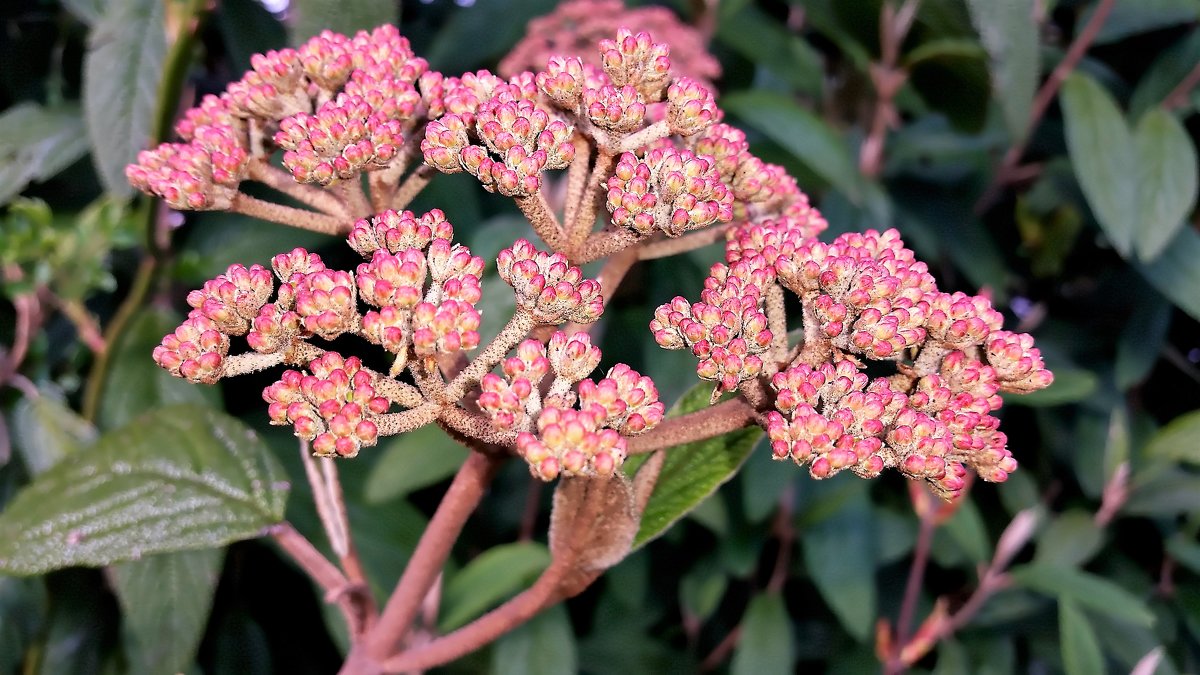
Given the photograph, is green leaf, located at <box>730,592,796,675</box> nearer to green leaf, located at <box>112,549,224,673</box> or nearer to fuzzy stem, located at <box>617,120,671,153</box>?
green leaf, located at <box>112,549,224,673</box>

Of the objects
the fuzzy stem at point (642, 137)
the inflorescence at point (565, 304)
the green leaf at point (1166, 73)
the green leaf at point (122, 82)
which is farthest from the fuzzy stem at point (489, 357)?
the green leaf at point (1166, 73)

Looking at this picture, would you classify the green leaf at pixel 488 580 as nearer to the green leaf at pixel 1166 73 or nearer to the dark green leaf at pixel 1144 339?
the dark green leaf at pixel 1144 339

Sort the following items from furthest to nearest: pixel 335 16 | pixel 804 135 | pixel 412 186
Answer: pixel 804 135 < pixel 335 16 < pixel 412 186

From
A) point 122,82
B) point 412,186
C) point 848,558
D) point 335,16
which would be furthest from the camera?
point 848,558

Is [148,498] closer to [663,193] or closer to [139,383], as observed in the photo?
[139,383]

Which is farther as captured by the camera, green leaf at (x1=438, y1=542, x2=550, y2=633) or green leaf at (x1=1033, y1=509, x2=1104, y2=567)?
green leaf at (x1=1033, y1=509, x2=1104, y2=567)

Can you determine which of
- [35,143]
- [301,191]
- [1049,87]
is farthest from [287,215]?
[1049,87]

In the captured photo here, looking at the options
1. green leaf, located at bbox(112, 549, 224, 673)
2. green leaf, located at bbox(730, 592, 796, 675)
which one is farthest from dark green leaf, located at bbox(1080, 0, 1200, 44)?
green leaf, located at bbox(112, 549, 224, 673)
